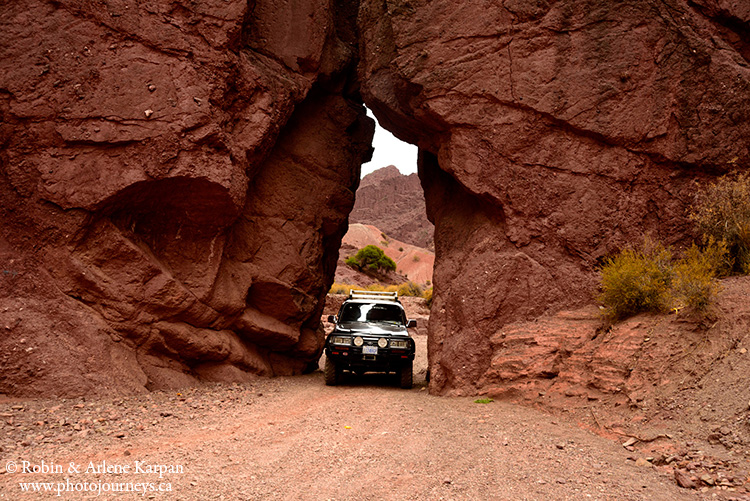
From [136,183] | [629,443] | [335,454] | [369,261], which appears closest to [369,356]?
[335,454]

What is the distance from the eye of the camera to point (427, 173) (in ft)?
43.1

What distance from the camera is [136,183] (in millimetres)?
9297

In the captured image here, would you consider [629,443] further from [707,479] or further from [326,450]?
[326,450]

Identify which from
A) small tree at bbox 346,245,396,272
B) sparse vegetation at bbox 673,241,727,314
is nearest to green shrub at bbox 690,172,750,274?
sparse vegetation at bbox 673,241,727,314

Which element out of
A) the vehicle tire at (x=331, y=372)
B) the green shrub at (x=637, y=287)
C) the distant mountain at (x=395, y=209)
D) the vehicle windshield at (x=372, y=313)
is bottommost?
the vehicle tire at (x=331, y=372)

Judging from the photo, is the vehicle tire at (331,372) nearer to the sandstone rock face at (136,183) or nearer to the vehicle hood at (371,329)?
the vehicle hood at (371,329)

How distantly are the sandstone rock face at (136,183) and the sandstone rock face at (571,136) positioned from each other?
4.43m

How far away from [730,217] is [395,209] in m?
106

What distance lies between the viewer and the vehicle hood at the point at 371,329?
36.3 ft

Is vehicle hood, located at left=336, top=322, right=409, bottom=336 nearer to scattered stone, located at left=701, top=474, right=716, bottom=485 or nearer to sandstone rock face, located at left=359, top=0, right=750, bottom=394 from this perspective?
sandstone rock face, located at left=359, top=0, right=750, bottom=394

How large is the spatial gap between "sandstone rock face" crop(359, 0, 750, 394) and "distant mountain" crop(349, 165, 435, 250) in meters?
82.4

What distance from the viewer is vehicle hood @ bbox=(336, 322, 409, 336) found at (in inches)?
436

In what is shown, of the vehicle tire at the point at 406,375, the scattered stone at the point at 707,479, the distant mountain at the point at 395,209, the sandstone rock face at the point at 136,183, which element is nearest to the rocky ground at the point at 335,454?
the scattered stone at the point at 707,479

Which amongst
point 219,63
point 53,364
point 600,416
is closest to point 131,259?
point 53,364
